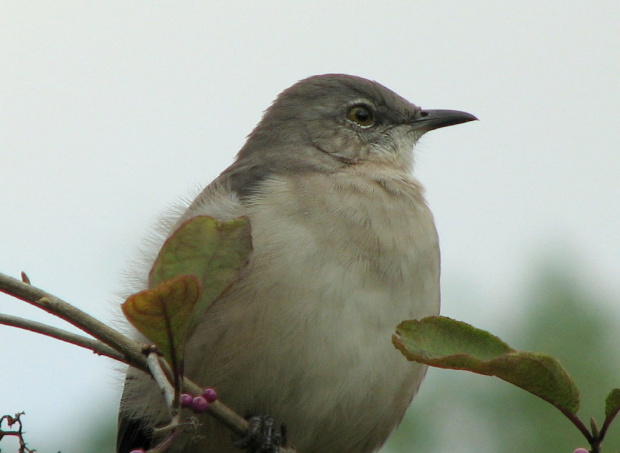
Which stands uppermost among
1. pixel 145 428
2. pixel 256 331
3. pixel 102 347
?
pixel 102 347

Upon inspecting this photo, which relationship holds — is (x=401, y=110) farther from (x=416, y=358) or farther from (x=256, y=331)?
(x=416, y=358)

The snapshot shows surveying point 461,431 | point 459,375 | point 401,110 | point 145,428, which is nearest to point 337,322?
point 145,428

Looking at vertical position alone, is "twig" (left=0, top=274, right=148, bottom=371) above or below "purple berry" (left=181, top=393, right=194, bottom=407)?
above

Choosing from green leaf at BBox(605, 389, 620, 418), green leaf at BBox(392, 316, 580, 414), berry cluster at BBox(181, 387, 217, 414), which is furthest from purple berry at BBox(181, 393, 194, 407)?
green leaf at BBox(605, 389, 620, 418)

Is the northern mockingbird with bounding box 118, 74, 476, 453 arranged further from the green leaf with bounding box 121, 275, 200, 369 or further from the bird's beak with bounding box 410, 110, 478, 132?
the green leaf with bounding box 121, 275, 200, 369

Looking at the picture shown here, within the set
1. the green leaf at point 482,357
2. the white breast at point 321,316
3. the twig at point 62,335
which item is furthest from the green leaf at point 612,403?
the white breast at point 321,316

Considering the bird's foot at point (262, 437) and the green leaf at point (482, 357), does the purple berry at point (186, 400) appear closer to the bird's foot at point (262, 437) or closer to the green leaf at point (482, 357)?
the green leaf at point (482, 357)
